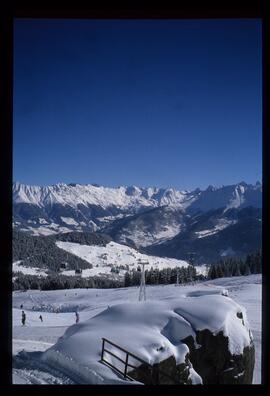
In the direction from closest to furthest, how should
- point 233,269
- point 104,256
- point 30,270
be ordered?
point 233,269 → point 30,270 → point 104,256

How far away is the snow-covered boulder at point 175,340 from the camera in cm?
523

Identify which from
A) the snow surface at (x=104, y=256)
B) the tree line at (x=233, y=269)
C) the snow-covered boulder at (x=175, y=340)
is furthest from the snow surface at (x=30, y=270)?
the snow-covered boulder at (x=175, y=340)

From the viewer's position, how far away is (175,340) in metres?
6.23

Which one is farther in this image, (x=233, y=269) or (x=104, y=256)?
(x=104, y=256)

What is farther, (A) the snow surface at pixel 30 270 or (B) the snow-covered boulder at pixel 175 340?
(A) the snow surface at pixel 30 270

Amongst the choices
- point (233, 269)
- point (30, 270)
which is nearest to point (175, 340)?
point (233, 269)

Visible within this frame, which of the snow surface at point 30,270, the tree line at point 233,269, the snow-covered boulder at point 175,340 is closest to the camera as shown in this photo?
the snow-covered boulder at point 175,340

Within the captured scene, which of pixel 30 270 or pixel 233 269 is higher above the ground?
pixel 233 269

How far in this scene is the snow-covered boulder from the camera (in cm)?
523

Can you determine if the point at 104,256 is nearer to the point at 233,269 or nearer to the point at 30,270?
the point at 30,270

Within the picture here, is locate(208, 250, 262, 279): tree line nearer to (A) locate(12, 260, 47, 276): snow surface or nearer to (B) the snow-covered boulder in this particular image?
(A) locate(12, 260, 47, 276): snow surface

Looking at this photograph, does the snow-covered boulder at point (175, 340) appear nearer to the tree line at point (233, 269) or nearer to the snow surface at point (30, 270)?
the tree line at point (233, 269)
